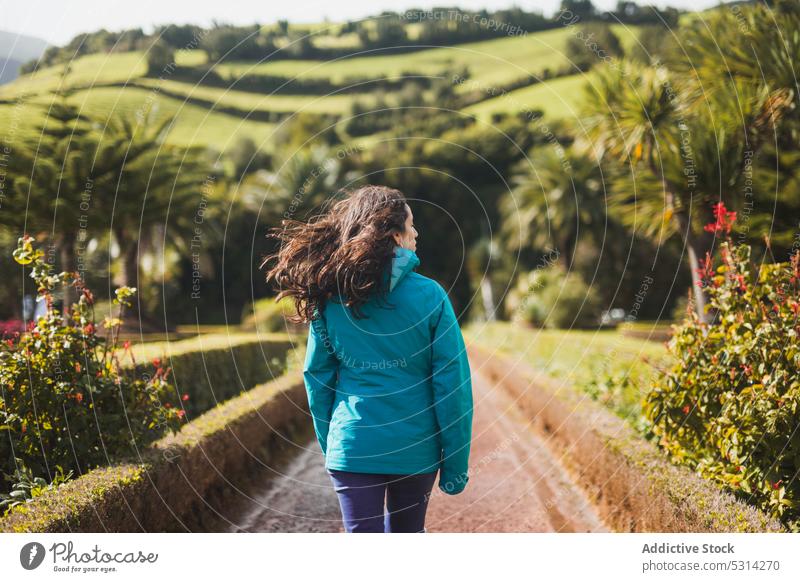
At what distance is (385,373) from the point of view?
3.03 metres

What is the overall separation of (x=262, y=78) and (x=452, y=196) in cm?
2229

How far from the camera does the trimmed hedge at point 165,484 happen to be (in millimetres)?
3926

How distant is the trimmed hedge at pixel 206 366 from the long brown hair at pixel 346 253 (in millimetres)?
3451

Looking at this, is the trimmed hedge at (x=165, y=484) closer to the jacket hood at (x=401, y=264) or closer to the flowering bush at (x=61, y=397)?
the flowering bush at (x=61, y=397)

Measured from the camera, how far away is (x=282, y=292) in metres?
3.42

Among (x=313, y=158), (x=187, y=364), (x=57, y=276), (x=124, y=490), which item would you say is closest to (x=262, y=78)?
(x=187, y=364)

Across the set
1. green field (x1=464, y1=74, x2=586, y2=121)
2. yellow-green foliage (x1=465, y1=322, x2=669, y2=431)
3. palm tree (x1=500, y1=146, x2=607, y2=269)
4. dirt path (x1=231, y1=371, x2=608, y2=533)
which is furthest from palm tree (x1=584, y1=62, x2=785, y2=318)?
palm tree (x1=500, y1=146, x2=607, y2=269)

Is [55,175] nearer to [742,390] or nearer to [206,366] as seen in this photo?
[206,366]

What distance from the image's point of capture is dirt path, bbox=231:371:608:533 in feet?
18.9

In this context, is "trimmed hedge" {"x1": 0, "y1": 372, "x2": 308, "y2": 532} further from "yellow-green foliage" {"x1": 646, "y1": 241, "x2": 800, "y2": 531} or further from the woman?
"yellow-green foliage" {"x1": 646, "y1": 241, "x2": 800, "y2": 531}

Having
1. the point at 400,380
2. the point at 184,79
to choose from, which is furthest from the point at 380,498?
the point at 184,79

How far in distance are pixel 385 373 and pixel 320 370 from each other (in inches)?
11.6

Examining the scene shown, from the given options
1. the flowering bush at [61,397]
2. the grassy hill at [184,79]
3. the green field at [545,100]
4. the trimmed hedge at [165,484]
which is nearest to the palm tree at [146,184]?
the grassy hill at [184,79]
